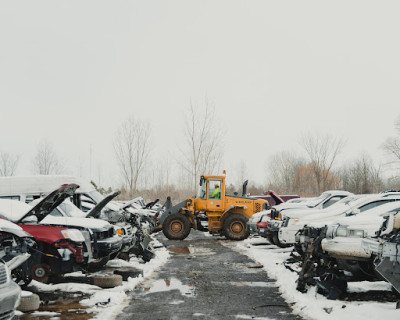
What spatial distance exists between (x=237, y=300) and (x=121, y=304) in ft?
5.85

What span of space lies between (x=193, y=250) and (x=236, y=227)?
441 centimetres

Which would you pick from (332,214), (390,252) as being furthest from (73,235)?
(332,214)

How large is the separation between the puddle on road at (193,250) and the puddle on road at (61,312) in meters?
7.37

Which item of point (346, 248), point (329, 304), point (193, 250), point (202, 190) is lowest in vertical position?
point (193, 250)

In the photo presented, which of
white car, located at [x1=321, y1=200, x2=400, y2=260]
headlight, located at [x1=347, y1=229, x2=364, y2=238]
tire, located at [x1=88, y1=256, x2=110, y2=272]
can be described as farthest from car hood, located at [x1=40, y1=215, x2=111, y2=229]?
headlight, located at [x1=347, y1=229, x2=364, y2=238]

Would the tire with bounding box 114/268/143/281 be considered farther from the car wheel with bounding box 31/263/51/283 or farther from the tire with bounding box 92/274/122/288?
the car wheel with bounding box 31/263/51/283

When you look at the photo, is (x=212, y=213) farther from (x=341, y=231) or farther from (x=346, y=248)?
(x=346, y=248)

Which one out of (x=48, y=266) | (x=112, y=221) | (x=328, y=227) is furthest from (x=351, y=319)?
(x=112, y=221)

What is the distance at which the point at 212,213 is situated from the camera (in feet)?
67.5

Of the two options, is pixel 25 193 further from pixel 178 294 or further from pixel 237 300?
pixel 237 300

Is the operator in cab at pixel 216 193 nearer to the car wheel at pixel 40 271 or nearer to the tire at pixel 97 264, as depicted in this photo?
the tire at pixel 97 264

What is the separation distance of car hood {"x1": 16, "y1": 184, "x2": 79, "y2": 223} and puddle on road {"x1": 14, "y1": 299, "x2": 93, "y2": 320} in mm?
1751

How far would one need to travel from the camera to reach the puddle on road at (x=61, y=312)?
6578 mm

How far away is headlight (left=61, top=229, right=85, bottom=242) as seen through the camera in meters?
8.38
